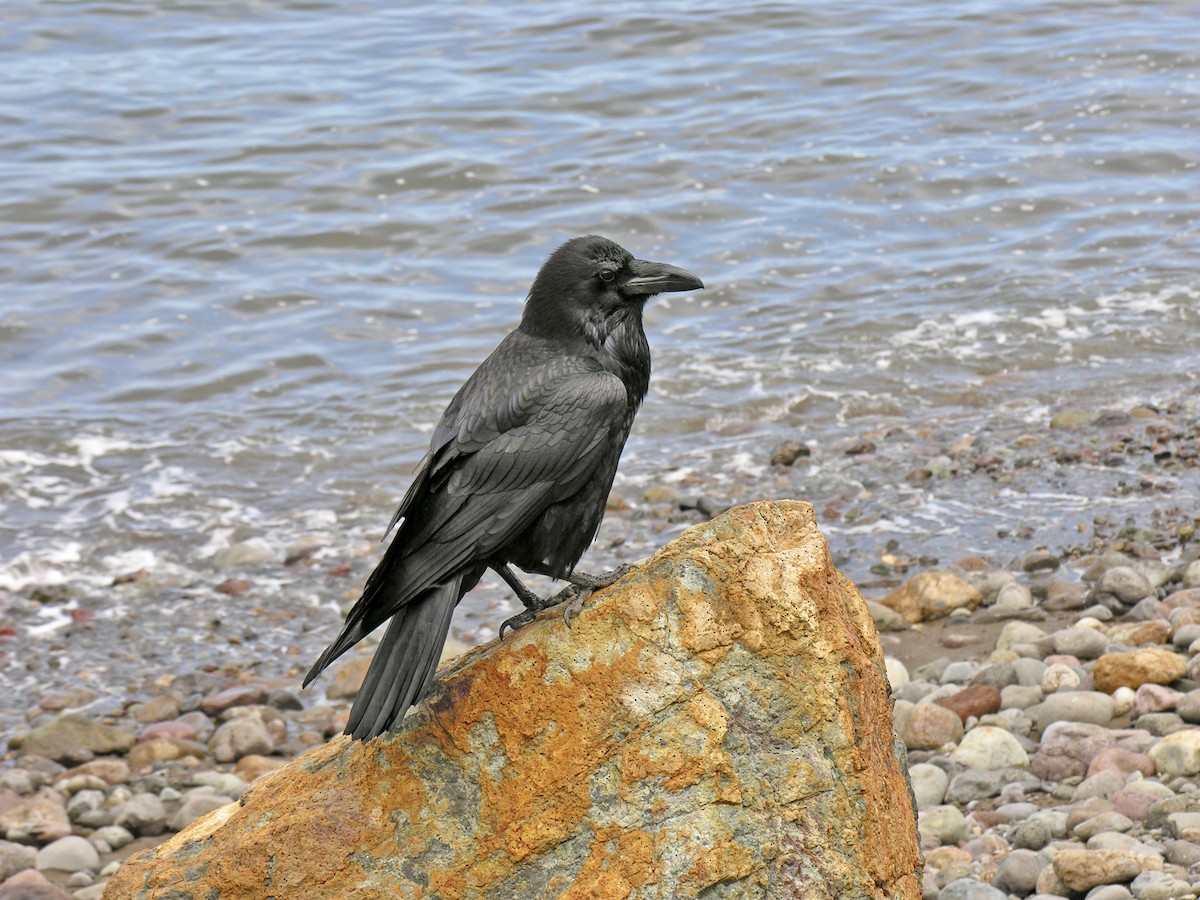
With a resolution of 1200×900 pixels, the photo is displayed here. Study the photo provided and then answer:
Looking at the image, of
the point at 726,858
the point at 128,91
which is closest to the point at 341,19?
the point at 128,91

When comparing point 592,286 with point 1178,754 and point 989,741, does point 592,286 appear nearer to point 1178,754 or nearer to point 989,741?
point 989,741

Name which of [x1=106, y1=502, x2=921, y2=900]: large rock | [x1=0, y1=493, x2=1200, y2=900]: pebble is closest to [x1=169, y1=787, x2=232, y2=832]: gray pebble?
[x1=0, y1=493, x2=1200, y2=900]: pebble

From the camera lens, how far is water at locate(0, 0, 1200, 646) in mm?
9328

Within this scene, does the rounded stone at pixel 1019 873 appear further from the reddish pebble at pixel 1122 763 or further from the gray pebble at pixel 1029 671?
the gray pebble at pixel 1029 671

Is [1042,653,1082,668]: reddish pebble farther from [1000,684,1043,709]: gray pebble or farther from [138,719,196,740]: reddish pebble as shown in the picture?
[138,719,196,740]: reddish pebble

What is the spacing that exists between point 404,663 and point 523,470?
0.61 m

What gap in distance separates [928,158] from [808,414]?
532 centimetres

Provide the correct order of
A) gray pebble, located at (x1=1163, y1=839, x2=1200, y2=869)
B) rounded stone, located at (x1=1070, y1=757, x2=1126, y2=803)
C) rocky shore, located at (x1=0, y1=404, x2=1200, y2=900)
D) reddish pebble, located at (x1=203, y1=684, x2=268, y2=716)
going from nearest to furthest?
gray pebble, located at (x1=1163, y1=839, x2=1200, y2=869) < rocky shore, located at (x1=0, y1=404, x2=1200, y2=900) < rounded stone, located at (x1=1070, y1=757, x2=1126, y2=803) < reddish pebble, located at (x1=203, y1=684, x2=268, y2=716)

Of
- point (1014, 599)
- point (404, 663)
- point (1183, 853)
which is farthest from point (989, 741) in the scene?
point (404, 663)

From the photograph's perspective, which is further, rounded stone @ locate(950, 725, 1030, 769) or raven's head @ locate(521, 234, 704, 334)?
rounded stone @ locate(950, 725, 1030, 769)

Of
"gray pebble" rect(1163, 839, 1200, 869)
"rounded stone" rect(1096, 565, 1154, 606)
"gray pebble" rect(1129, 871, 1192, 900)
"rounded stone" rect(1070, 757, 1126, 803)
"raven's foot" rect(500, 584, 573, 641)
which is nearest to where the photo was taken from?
"raven's foot" rect(500, 584, 573, 641)

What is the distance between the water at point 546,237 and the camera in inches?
367

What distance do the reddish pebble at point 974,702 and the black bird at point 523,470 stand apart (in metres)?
2.26

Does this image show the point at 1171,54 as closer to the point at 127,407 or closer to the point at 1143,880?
the point at 127,407
